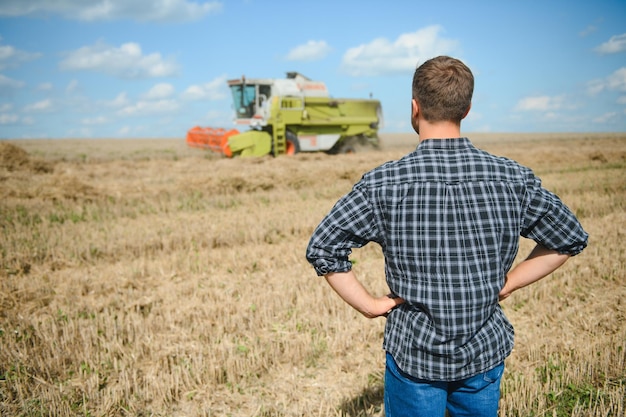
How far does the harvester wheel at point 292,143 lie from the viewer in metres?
18.0

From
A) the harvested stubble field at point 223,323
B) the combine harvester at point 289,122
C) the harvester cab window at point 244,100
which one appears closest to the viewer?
the harvested stubble field at point 223,323

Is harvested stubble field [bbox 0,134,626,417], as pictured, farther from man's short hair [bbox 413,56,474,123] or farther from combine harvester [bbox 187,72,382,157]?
combine harvester [bbox 187,72,382,157]

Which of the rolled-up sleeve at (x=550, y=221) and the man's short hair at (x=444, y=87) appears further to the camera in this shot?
the rolled-up sleeve at (x=550, y=221)

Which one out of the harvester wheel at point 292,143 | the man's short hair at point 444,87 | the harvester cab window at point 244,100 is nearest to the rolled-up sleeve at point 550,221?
the man's short hair at point 444,87

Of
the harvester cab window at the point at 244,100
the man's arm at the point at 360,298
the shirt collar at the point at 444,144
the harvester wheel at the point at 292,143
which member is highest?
the harvester cab window at the point at 244,100

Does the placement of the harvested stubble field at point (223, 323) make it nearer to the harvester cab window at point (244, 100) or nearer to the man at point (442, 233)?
the man at point (442, 233)

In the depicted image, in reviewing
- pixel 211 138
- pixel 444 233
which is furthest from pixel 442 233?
pixel 211 138

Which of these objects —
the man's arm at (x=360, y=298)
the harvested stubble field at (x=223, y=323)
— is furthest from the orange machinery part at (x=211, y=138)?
the man's arm at (x=360, y=298)

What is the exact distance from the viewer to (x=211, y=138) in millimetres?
18281

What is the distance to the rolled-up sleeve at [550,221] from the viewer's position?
63.7 inches

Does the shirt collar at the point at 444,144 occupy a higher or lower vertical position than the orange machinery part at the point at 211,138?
lower

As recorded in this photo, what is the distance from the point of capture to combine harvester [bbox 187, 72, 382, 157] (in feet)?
57.0

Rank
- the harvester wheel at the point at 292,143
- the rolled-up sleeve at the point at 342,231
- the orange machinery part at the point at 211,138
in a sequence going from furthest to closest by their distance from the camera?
the harvester wheel at the point at 292,143
the orange machinery part at the point at 211,138
the rolled-up sleeve at the point at 342,231

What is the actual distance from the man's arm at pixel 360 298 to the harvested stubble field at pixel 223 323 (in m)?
1.56
